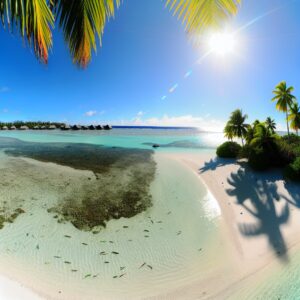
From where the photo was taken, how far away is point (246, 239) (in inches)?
278

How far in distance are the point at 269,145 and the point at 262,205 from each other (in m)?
8.65

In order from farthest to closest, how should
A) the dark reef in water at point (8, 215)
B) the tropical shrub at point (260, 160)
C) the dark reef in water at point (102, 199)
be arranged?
the tropical shrub at point (260, 160), the dark reef in water at point (102, 199), the dark reef in water at point (8, 215)

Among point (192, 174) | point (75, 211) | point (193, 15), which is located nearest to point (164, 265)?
point (75, 211)

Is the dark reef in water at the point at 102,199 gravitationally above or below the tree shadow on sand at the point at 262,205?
above

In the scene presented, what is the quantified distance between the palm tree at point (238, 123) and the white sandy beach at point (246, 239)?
43.3 ft

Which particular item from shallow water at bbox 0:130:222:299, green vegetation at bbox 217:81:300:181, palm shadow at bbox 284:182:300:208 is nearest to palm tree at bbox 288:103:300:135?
green vegetation at bbox 217:81:300:181

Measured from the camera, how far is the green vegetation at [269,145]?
15.3 m

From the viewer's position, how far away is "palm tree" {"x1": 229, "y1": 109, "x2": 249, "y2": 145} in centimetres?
2503

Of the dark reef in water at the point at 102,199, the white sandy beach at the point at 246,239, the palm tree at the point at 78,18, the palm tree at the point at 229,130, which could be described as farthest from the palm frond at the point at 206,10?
the palm tree at the point at 229,130

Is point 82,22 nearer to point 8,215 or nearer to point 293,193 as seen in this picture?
point 8,215

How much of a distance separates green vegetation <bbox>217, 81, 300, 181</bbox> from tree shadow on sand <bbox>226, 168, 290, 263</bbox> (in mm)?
1278

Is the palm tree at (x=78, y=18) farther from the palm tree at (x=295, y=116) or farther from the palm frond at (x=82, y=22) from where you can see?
the palm tree at (x=295, y=116)

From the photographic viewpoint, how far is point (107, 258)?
5.82 metres

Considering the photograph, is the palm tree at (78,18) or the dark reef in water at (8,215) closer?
the palm tree at (78,18)
